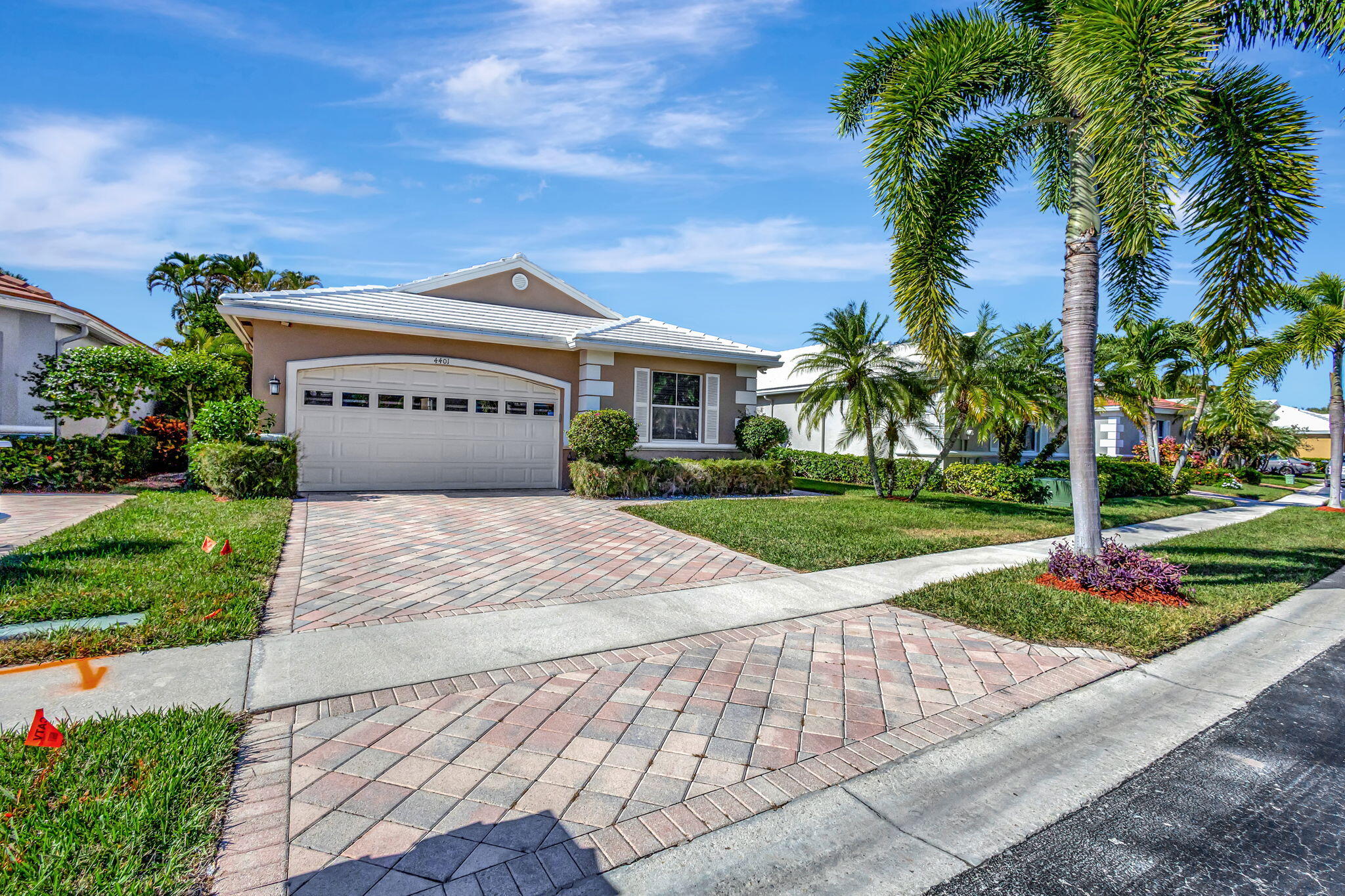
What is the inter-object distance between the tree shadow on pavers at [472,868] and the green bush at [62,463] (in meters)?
13.6

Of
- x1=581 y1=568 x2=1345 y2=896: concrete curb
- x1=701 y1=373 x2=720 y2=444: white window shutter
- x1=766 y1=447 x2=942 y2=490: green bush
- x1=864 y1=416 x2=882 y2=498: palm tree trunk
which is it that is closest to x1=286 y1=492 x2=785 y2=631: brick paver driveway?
x1=581 y1=568 x2=1345 y2=896: concrete curb

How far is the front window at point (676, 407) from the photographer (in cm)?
1594

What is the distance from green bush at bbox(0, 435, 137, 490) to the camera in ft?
37.3

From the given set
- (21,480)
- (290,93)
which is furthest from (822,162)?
(21,480)

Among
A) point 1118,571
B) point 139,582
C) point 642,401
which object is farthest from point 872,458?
point 139,582

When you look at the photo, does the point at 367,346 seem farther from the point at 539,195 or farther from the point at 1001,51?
the point at 1001,51

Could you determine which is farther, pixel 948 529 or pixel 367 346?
pixel 367 346

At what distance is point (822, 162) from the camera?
11273 mm

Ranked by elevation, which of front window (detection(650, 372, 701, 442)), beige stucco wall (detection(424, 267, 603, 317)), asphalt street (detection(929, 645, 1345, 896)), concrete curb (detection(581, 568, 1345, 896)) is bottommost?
asphalt street (detection(929, 645, 1345, 896))

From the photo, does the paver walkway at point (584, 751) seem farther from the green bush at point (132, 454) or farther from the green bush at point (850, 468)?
the green bush at point (132, 454)

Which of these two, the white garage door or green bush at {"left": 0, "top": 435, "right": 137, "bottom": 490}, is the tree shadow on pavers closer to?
the white garage door

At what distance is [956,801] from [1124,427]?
Result: 3410 centimetres

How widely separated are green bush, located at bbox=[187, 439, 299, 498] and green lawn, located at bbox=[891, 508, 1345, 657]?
10.6m

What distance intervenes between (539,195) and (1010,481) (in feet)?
43.7
